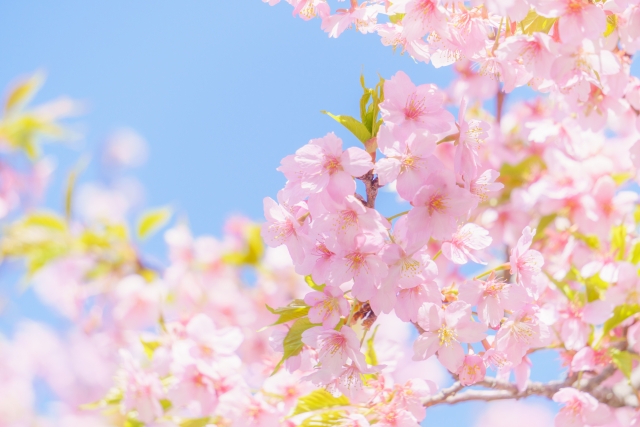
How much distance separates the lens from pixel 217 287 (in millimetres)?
2938

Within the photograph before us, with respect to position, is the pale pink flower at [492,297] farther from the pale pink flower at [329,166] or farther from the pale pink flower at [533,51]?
the pale pink flower at [533,51]

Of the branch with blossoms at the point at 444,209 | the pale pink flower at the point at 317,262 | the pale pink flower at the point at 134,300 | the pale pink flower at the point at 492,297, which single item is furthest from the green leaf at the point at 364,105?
the pale pink flower at the point at 134,300

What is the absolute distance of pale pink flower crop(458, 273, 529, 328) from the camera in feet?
3.07

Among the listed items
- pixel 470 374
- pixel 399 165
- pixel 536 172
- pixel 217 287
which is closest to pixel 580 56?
pixel 399 165

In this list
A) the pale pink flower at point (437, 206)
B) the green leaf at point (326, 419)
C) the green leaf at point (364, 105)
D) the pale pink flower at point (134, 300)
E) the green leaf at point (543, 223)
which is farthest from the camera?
the pale pink flower at point (134, 300)

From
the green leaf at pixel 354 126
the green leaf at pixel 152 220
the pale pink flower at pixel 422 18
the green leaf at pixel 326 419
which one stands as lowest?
the green leaf at pixel 326 419

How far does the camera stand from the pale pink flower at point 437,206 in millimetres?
844

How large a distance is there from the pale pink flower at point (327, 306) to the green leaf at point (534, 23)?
2.01ft

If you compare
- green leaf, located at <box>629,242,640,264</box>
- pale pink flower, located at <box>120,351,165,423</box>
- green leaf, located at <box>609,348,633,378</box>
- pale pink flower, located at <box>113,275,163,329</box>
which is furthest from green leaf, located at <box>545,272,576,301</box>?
pale pink flower, located at <box>113,275,163,329</box>

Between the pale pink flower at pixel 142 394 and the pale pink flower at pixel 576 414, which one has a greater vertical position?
the pale pink flower at pixel 142 394

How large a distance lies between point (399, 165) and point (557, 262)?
120 centimetres

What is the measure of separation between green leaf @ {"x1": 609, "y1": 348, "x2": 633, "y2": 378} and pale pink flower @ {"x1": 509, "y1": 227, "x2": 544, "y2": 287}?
1.63 feet

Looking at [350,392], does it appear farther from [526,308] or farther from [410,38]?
[410,38]

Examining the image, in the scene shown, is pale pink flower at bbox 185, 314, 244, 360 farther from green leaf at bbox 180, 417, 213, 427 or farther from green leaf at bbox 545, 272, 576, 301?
green leaf at bbox 545, 272, 576, 301
